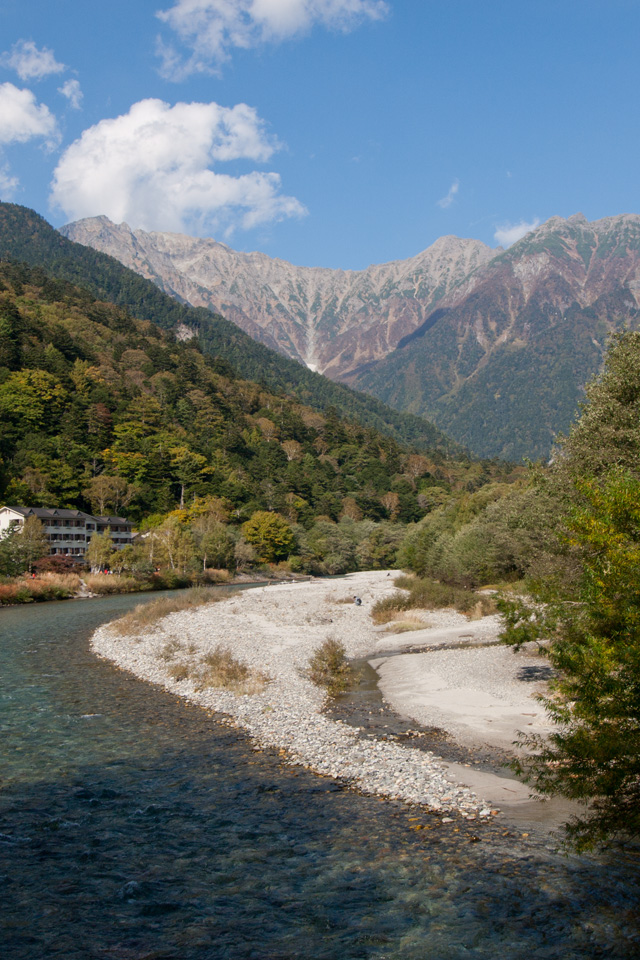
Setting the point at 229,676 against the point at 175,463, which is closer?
the point at 229,676

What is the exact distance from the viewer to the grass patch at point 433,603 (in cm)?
4259

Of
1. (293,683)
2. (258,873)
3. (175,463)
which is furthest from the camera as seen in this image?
(175,463)

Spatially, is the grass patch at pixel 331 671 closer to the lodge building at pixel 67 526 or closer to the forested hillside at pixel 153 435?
the lodge building at pixel 67 526

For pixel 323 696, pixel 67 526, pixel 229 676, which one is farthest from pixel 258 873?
pixel 67 526

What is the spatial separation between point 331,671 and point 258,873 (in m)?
14.9

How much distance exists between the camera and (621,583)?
7945 millimetres

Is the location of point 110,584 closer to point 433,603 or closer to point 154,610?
point 154,610

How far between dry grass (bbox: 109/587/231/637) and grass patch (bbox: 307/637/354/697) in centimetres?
1564

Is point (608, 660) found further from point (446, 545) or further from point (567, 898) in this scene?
point (446, 545)

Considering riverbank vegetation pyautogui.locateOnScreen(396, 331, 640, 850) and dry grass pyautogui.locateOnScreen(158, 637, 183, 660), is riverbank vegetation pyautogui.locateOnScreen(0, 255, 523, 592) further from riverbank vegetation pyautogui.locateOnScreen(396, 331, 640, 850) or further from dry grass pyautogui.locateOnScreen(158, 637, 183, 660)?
riverbank vegetation pyautogui.locateOnScreen(396, 331, 640, 850)

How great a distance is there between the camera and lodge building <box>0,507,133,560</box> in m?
74.9

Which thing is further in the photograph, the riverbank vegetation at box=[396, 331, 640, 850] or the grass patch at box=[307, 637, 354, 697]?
the grass patch at box=[307, 637, 354, 697]

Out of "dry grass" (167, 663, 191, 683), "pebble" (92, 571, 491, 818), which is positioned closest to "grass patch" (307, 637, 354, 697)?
"pebble" (92, 571, 491, 818)

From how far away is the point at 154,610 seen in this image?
146 feet
